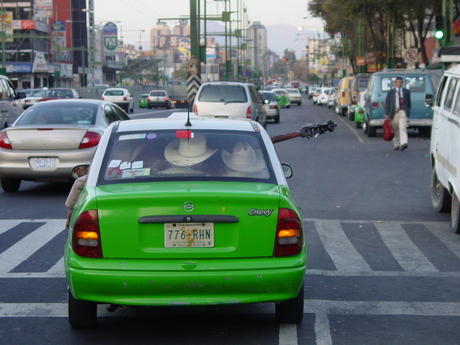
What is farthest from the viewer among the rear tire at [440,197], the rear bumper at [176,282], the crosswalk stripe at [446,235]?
the rear tire at [440,197]

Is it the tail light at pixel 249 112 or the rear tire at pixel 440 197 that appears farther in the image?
the tail light at pixel 249 112

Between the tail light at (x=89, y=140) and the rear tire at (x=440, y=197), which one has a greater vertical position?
the tail light at (x=89, y=140)

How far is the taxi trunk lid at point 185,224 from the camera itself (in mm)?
5355

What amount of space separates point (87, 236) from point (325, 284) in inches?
105

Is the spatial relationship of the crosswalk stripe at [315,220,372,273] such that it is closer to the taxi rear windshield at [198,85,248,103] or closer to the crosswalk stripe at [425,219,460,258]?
the crosswalk stripe at [425,219,460,258]

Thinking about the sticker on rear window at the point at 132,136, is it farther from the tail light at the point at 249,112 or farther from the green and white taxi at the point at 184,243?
the tail light at the point at 249,112

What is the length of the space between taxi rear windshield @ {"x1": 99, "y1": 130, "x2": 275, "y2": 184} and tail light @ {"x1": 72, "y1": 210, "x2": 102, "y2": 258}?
36cm

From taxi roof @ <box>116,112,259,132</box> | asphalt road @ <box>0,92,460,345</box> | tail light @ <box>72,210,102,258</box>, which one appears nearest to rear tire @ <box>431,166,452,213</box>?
asphalt road @ <box>0,92,460,345</box>

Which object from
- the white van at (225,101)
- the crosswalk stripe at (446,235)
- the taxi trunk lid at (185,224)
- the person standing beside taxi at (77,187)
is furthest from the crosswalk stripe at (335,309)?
the white van at (225,101)

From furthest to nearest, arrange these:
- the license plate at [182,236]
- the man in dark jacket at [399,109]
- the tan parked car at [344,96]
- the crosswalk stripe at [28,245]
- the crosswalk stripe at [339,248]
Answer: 1. the tan parked car at [344,96]
2. the man in dark jacket at [399,109]
3. the crosswalk stripe at [28,245]
4. the crosswalk stripe at [339,248]
5. the license plate at [182,236]

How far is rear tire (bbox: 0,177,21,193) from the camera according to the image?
13.9 m

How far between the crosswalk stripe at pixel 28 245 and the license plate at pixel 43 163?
2234 millimetres

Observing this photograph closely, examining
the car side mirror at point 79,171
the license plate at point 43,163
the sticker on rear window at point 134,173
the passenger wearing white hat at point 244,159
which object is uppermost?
the passenger wearing white hat at point 244,159

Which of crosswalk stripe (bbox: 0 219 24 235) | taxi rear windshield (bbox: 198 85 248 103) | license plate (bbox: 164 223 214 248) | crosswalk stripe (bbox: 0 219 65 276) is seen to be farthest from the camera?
taxi rear windshield (bbox: 198 85 248 103)
